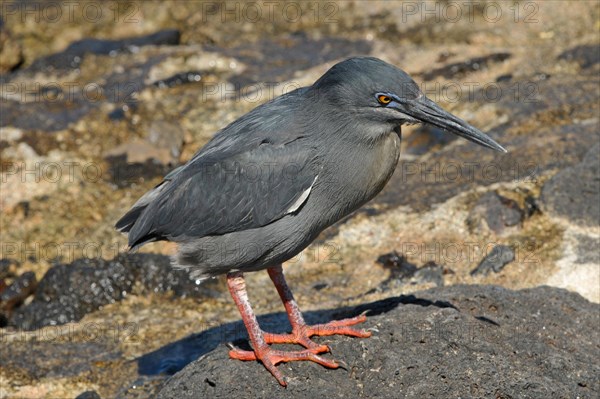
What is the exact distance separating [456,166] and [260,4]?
5922 mm

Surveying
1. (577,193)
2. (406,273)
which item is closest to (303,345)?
(406,273)

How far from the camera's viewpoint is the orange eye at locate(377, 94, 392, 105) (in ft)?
20.3

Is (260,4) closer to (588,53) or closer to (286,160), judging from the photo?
(588,53)

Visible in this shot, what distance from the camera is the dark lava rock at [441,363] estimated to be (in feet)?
20.4

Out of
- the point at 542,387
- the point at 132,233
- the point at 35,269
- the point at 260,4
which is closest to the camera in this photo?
the point at 542,387

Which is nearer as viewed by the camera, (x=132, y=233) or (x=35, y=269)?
(x=132, y=233)

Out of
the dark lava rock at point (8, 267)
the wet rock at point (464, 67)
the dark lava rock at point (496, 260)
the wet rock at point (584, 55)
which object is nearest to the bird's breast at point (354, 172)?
the dark lava rock at point (496, 260)

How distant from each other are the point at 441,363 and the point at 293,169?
5.91 ft

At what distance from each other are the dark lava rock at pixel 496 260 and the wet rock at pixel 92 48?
7296 mm

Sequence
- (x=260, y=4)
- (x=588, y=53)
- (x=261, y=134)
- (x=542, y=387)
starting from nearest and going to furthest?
(x=542, y=387), (x=261, y=134), (x=588, y=53), (x=260, y=4)

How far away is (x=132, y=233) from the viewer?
7.23m

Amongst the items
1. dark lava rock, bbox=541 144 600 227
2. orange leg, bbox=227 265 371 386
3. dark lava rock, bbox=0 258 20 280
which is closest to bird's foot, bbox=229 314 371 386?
orange leg, bbox=227 265 371 386

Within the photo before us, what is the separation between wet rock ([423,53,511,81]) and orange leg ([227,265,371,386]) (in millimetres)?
6211

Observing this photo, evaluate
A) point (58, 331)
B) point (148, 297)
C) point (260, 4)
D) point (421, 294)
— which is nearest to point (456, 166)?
point (421, 294)
